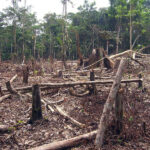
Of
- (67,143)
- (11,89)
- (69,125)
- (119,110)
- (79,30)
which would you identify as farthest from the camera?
(79,30)

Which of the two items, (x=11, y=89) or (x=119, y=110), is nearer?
(x=119, y=110)

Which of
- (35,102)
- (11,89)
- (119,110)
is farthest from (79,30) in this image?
(119,110)

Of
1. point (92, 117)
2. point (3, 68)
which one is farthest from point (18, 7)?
point (92, 117)

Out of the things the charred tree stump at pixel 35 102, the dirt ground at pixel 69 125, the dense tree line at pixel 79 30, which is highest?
the dense tree line at pixel 79 30

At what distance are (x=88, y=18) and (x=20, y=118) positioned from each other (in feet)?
97.9

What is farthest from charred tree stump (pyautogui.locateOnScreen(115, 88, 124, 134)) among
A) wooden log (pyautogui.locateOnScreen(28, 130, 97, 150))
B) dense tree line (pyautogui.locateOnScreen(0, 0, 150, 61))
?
dense tree line (pyautogui.locateOnScreen(0, 0, 150, 61))

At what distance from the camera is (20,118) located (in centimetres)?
435

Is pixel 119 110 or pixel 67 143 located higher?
pixel 119 110

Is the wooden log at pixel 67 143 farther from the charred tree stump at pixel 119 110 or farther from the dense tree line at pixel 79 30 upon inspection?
the dense tree line at pixel 79 30

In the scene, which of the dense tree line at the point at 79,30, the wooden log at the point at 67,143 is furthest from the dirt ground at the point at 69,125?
the dense tree line at the point at 79,30

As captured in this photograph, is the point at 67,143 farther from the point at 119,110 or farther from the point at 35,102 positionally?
the point at 35,102

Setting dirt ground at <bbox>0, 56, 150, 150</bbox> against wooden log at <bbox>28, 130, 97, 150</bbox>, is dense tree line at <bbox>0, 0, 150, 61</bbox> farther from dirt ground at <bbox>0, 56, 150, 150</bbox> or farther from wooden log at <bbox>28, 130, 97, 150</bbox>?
wooden log at <bbox>28, 130, 97, 150</bbox>

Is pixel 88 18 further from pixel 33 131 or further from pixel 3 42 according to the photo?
pixel 33 131

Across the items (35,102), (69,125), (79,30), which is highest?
(79,30)
